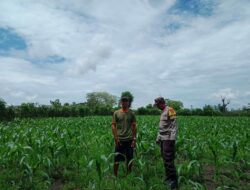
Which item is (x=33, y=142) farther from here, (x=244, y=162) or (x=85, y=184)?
(x=244, y=162)

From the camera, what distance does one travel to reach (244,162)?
8383mm

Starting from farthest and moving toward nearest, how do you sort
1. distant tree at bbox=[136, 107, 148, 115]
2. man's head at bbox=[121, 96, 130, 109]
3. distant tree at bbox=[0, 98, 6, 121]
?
distant tree at bbox=[136, 107, 148, 115]
distant tree at bbox=[0, 98, 6, 121]
man's head at bbox=[121, 96, 130, 109]

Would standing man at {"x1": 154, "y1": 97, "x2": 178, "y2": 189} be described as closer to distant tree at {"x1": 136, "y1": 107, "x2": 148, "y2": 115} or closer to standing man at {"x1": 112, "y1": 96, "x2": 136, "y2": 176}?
standing man at {"x1": 112, "y1": 96, "x2": 136, "y2": 176}

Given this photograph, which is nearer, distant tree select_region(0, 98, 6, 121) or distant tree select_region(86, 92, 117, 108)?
distant tree select_region(0, 98, 6, 121)

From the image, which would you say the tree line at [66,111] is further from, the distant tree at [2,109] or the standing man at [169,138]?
the standing man at [169,138]

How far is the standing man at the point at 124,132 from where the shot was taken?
23.1ft

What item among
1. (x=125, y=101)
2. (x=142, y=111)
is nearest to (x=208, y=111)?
(x=142, y=111)

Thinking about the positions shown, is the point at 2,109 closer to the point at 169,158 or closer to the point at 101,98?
the point at 169,158

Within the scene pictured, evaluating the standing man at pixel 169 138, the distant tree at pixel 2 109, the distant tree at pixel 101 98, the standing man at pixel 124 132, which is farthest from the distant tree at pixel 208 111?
the distant tree at pixel 101 98

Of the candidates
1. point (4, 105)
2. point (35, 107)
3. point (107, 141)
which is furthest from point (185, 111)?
point (107, 141)

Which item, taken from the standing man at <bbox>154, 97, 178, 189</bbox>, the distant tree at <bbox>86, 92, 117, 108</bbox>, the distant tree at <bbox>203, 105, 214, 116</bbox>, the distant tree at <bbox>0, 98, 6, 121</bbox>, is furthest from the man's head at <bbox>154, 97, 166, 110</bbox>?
the distant tree at <bbox>86, 92, 117, 108</bbox>

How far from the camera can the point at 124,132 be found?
7.04m

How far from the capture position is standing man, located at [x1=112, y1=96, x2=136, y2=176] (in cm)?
705

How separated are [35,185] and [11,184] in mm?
565
